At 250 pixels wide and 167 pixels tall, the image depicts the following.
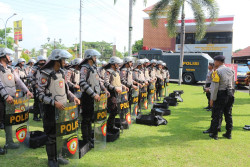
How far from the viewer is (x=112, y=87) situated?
516 centimetres

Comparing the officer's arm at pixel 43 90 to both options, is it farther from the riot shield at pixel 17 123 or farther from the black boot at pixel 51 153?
the riot shield at pixel 17 123

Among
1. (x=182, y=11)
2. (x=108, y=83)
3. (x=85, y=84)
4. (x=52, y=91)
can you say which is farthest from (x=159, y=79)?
(x=182, y=11)

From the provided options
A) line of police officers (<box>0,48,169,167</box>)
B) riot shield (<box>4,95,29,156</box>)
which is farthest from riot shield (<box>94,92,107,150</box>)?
riot shield (<box>4,95,29,156</box>)

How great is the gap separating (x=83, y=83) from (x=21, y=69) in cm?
604

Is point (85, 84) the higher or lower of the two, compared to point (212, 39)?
lower

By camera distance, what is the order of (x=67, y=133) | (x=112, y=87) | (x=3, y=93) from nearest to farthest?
(x=67, y=133) < (x=3, y=93) < (x=112, y=87)

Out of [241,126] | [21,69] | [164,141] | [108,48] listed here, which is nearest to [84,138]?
[164,141]

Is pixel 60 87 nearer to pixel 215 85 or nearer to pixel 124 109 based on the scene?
pixel 124 109

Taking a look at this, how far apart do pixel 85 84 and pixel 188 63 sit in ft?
58.4

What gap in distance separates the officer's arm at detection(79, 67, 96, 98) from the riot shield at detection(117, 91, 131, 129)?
1.17 m

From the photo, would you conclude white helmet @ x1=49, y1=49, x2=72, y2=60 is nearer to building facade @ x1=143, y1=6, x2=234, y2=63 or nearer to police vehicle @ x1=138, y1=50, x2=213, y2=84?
police vehicle @ x1=138, y1=50, x2=213, y2=84

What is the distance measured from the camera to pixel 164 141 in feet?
16.7

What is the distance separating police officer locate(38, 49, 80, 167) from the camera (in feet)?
11.4

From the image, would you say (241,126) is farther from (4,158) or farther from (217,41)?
(217,41)
